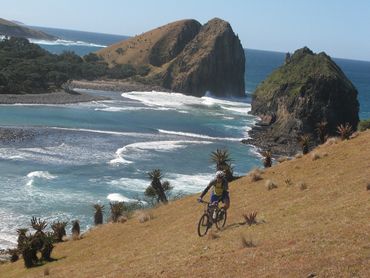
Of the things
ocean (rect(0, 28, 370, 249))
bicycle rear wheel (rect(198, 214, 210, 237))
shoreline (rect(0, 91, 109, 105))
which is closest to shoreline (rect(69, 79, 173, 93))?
shoreline (rect(0, 91, 109, 105))

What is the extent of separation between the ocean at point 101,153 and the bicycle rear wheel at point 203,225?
21.3m

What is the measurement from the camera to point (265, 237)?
17.1 meters

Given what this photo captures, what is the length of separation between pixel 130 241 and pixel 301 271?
12.4 metres

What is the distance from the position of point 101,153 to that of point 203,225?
5333cm

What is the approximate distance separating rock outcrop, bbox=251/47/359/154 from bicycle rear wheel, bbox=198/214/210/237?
229ft

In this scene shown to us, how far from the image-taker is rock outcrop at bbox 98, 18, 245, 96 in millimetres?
161500

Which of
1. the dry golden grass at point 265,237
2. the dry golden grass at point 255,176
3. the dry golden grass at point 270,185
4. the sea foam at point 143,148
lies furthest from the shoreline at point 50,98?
the dry golden grass at point 270,185

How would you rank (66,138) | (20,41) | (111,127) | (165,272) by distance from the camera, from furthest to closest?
(20,41), (111,127), (66,138), (165,272)

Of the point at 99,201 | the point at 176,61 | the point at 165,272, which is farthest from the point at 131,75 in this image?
the point at 165,272

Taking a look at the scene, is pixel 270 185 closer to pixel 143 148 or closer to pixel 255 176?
pixel 255 176

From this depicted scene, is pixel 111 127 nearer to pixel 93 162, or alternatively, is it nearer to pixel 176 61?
pixel 93 162

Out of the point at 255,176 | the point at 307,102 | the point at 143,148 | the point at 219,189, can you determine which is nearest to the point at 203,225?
the point at 219,189

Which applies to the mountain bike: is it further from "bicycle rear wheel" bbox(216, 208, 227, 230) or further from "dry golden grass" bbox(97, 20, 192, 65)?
"dry golden grass" bbox(97, 20, 192, 65)

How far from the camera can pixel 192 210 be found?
2731 cm
